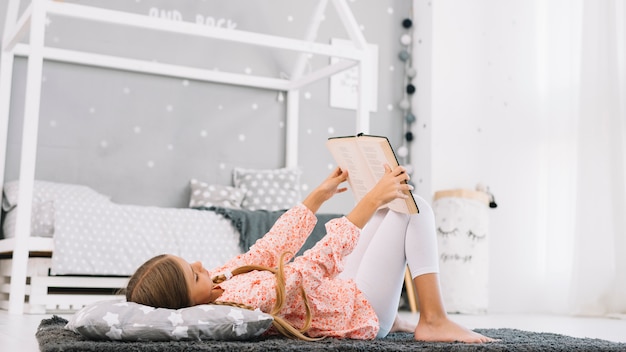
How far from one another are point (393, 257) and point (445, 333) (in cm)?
22

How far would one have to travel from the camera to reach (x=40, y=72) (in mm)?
3055

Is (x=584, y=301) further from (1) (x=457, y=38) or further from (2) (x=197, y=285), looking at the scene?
(2) (x=197, y=285)

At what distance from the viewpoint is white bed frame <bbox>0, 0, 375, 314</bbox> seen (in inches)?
119

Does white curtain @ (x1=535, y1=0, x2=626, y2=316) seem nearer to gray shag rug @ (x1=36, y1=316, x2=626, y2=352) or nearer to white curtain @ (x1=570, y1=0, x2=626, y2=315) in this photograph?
white curtain @ (x1=570, y1=0, x2=626, y2=315)

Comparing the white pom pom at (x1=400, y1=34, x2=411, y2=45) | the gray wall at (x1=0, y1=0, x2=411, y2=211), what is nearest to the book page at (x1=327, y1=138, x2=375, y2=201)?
the gray wall at (x1=0, y1=0, x2=411, y2=211)

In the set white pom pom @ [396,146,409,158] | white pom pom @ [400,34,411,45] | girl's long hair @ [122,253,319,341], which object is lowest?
girl's long hair @ [122,253,319,341]

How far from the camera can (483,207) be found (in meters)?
4.20

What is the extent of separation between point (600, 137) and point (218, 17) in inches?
83.9

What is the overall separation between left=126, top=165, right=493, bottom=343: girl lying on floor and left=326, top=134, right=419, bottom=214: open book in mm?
30

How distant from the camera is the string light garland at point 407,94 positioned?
461 cm

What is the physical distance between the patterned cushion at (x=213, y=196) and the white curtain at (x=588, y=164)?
67.9 inches

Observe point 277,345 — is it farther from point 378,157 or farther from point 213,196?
point 213,196

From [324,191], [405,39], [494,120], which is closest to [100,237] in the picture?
[324,191]

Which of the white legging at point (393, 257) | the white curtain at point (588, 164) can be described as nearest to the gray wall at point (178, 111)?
the white curtain at point (588, 164)
